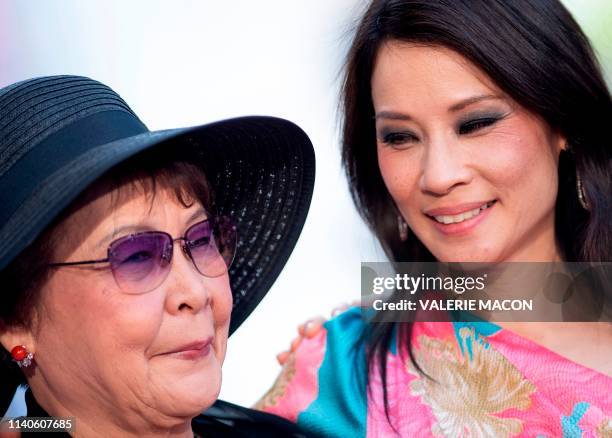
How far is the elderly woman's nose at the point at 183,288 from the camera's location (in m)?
2.06

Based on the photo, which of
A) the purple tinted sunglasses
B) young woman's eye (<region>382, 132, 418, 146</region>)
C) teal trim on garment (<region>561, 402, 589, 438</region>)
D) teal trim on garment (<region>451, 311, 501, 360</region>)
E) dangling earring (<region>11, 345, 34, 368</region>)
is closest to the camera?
the purple tinted sunglasses

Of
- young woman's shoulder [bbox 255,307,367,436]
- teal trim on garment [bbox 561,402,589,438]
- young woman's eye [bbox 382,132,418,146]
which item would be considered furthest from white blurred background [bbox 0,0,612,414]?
teal trim on garment [bbox 561,402,589,438]

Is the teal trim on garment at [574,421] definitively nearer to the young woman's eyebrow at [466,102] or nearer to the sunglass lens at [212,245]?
the young woman's eyebrow at [466,102]

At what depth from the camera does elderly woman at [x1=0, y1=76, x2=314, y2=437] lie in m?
2.00

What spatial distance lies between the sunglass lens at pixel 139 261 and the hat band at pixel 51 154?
0.78ft

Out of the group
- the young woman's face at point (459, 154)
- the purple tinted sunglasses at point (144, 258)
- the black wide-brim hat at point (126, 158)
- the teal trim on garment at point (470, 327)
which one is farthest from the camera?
the teal trim on garment at point (470, 327)

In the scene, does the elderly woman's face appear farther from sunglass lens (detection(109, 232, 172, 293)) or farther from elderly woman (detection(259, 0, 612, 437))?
elderly woman (detection(259, 0, 612, 437))

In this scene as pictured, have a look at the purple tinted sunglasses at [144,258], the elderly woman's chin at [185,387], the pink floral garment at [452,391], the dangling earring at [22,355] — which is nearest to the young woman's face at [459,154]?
the pink floral garment at [452,391]

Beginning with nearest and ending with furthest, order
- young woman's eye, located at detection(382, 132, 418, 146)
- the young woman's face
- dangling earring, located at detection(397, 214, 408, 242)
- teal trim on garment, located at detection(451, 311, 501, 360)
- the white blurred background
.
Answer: the young woman's face
young woman's eye, located at detection(382, 132, 418, 146)
teal trim on garment, located at detection(451, 311, 501, 360)
dangling earring, located at detection(397, 214, 408, 242)
the white blurred background

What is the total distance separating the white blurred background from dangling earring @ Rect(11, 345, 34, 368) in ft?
8.07

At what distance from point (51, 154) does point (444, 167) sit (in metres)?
1.23

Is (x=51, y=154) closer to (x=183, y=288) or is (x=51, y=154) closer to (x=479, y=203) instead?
(x=183, y=288)

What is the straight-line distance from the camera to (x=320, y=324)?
319 cm

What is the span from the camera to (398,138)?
9.34ft
